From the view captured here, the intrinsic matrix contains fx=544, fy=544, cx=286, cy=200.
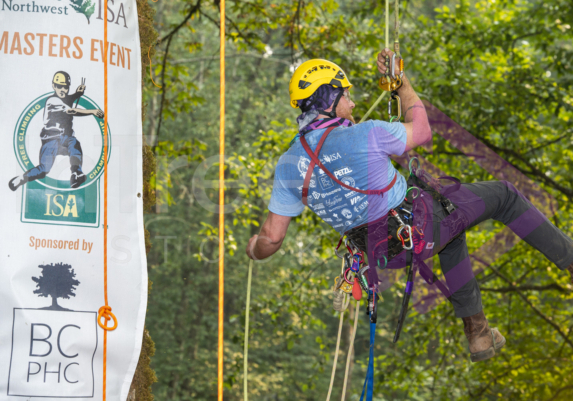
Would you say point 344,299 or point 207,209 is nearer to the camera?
point 344,299

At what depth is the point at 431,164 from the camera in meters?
6.47

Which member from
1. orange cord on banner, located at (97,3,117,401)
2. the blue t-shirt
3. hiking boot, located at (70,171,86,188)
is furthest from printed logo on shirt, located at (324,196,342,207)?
hiking boot, located at (70,171,86,188)

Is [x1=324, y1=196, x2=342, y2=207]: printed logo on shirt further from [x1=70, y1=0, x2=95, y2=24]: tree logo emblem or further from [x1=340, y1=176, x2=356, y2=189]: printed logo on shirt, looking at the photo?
[x1=70, y1=0, x2=95, y2=24]: tree logo emblem

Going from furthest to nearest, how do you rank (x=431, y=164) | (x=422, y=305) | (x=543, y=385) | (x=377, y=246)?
(x=422, y=305) → (x=431, y=164) → (x=543, y=385) → (x=377, y=246)

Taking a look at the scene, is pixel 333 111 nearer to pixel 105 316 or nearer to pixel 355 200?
pixel 355 200

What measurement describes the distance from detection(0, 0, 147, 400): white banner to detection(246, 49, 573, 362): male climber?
77 centimetres

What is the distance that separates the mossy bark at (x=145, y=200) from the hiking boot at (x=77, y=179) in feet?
1.10

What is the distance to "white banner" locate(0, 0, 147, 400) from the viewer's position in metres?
2.37

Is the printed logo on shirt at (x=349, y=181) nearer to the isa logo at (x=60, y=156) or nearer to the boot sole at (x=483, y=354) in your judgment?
the isa logo at (x=60, y=156)

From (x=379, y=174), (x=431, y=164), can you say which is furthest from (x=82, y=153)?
(x=431, y=164)

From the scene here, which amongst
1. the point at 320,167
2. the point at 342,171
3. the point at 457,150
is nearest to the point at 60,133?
the point at 320,167

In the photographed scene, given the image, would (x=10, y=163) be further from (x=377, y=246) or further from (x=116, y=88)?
(x=377, y=246)

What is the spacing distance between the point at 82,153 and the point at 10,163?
31 centimetres

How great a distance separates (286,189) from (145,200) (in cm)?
73
